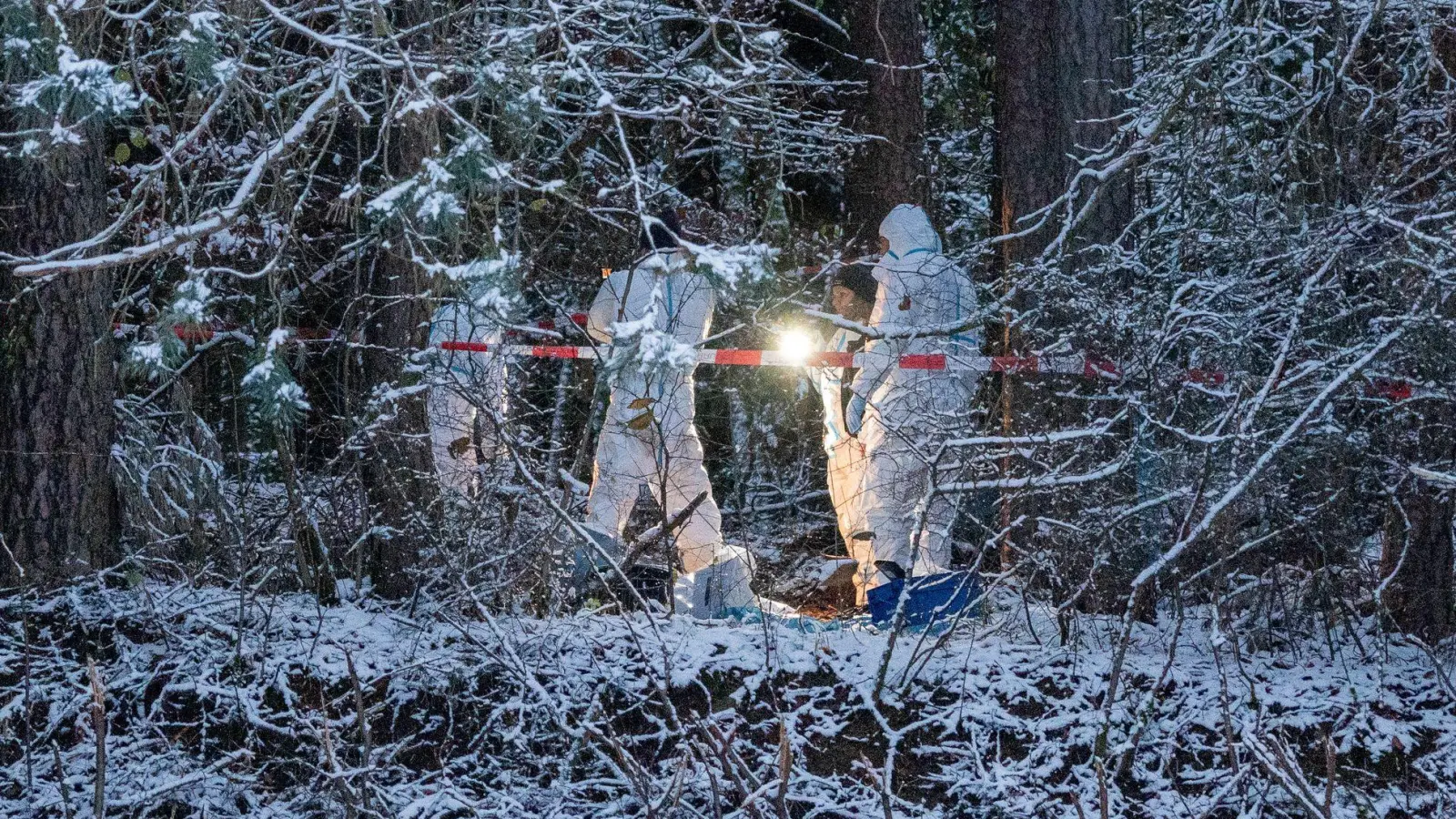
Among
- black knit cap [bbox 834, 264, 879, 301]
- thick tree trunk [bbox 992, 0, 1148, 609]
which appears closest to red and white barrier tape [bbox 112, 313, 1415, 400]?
thick tree trunk [bbox 992, 0, 1148, 609]

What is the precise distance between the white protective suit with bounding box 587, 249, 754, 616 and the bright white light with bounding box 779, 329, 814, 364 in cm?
39

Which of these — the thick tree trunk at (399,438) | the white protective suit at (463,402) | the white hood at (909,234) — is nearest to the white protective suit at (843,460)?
the white hood at (909,234)

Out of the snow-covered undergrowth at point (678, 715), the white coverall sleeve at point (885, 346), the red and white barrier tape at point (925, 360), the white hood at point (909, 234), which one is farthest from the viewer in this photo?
the white hood at point (909, 234)

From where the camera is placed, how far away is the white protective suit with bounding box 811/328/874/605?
657cm

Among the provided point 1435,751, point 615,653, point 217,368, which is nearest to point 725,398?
point 217,368

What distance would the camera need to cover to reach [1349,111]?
6.02 metres

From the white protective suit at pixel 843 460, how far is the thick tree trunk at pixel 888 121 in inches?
141

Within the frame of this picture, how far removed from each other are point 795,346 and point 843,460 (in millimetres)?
733

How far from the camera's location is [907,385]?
6.33m

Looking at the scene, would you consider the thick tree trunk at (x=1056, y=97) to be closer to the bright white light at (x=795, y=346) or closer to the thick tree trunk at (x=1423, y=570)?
the bright white light at (x=795, y=346)

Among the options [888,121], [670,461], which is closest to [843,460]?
[670,461]

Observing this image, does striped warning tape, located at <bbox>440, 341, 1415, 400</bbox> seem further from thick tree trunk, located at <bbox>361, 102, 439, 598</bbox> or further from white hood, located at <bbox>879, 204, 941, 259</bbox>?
white hood, located at <bbox>879, 204, 941, 259</bbox>

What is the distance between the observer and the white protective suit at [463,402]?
220 inches

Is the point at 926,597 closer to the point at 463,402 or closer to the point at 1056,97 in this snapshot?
the point at 463,402
